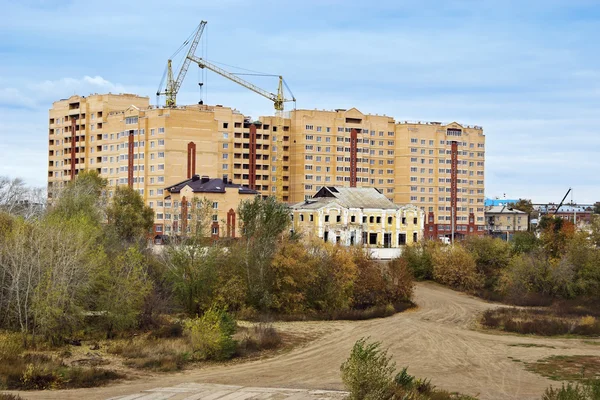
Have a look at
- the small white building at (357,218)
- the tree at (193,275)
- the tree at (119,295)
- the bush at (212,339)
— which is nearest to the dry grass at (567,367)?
the bush at (212,339)

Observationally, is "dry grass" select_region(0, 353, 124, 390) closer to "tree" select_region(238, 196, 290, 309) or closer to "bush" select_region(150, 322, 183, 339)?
"bush" select_region(150, 322, 183, 339)

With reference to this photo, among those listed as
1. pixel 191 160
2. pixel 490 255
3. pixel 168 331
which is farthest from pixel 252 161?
pixel 168 331

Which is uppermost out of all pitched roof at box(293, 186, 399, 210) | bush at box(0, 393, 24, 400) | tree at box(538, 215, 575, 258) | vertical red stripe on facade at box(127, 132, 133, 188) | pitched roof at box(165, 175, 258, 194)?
vertical red stripe on facade at box(127, 132, 133, 188)

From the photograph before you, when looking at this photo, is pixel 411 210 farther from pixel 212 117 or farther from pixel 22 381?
pixel 22 381

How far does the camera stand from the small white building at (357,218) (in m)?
115

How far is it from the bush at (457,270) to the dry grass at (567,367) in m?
38.1

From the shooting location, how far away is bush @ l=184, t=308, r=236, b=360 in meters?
45.9

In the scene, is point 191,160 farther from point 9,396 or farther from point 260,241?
point 9,396

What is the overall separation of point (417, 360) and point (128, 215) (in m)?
59.7

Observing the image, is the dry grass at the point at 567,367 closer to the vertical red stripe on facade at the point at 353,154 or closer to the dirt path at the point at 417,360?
the dirt path at the point at 417,360

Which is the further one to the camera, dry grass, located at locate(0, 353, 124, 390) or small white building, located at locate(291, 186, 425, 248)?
small white building, located at locate(291, 186, 425, 248)

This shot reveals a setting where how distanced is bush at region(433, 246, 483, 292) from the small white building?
23439 millimetres

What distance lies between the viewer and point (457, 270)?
293ft

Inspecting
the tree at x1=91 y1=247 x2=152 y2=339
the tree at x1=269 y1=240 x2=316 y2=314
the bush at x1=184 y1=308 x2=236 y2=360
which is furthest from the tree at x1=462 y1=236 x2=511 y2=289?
the bush at x1=184 y1=308 x2=236 y2=360
